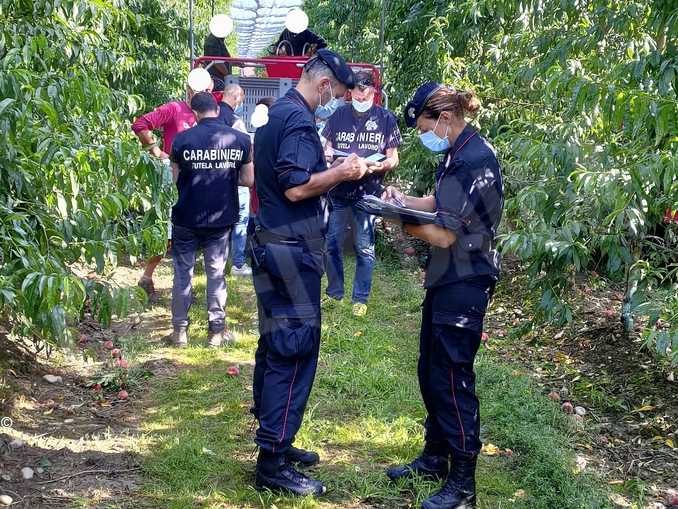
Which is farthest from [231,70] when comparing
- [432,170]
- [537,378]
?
[537,378]

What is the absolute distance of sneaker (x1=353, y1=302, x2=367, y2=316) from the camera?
623 cm

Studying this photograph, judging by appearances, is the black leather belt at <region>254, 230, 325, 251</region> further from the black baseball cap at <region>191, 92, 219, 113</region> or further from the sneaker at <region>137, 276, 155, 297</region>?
the sneaker at <region>137, 276, 155, 297</region>

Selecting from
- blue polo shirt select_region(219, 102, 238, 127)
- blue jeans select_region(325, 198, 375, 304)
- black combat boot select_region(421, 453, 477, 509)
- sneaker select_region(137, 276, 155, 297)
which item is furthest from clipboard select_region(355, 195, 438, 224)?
sneaker select_region(137, 276, 155, 297)

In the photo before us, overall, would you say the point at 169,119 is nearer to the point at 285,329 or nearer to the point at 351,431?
the point at 351,431

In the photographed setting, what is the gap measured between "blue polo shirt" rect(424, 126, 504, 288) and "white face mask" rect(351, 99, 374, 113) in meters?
3.13

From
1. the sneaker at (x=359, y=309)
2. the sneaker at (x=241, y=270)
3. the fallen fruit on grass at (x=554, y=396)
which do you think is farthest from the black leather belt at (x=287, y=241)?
the sneaker at (x=241, y=270)

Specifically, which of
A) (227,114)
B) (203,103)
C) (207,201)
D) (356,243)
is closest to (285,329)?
(207,201)

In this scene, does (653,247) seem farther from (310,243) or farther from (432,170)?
(432,170)

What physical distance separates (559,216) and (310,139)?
1.63 m

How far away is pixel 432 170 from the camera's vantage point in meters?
7.84

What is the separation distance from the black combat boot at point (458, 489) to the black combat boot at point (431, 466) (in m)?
0.23

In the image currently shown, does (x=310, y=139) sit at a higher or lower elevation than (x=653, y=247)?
higher

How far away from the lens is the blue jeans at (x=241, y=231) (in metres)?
6.97

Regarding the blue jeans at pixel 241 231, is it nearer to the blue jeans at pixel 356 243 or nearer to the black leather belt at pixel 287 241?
the blue jeans at pixel 356 243
